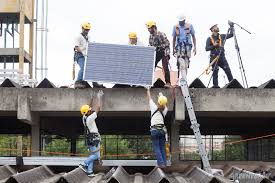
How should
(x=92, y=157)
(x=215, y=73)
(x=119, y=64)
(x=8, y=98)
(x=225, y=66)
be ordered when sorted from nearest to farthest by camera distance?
(x=92, y=157) → (x=119, y=64) → (x=8, y=98) → (x=215, y=73) → (x=225, y=66)

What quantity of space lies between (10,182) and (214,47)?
739 centimetres

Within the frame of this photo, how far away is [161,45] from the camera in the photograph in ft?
36.5

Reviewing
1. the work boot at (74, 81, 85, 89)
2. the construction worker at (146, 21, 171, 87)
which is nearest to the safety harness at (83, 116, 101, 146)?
the work boot at (74, 81, 85, 89)

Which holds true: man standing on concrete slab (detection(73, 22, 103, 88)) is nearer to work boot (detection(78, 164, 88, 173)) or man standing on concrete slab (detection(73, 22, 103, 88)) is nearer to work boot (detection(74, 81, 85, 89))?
work boot (detection(74, 81, 85, 89))

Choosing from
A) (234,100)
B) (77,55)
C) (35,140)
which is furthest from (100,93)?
(234,100)

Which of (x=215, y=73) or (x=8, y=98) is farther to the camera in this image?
(x=215, y=73)

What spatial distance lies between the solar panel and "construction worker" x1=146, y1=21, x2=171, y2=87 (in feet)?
1.04

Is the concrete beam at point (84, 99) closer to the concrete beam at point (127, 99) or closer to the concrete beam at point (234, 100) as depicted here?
the concrete beam at point (127, 99)

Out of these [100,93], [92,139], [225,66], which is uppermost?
[225,66]

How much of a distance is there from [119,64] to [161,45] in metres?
0.96

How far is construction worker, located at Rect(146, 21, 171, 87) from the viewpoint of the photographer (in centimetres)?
1105

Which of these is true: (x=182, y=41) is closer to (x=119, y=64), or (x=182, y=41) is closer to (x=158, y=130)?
(x=119, y=64)

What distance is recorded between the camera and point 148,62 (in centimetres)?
1082

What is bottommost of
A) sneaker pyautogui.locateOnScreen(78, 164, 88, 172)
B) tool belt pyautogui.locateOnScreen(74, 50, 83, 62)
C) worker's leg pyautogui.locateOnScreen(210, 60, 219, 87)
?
sneaker pyautogui.locateOnScreen(78, 164, 88, 172)
